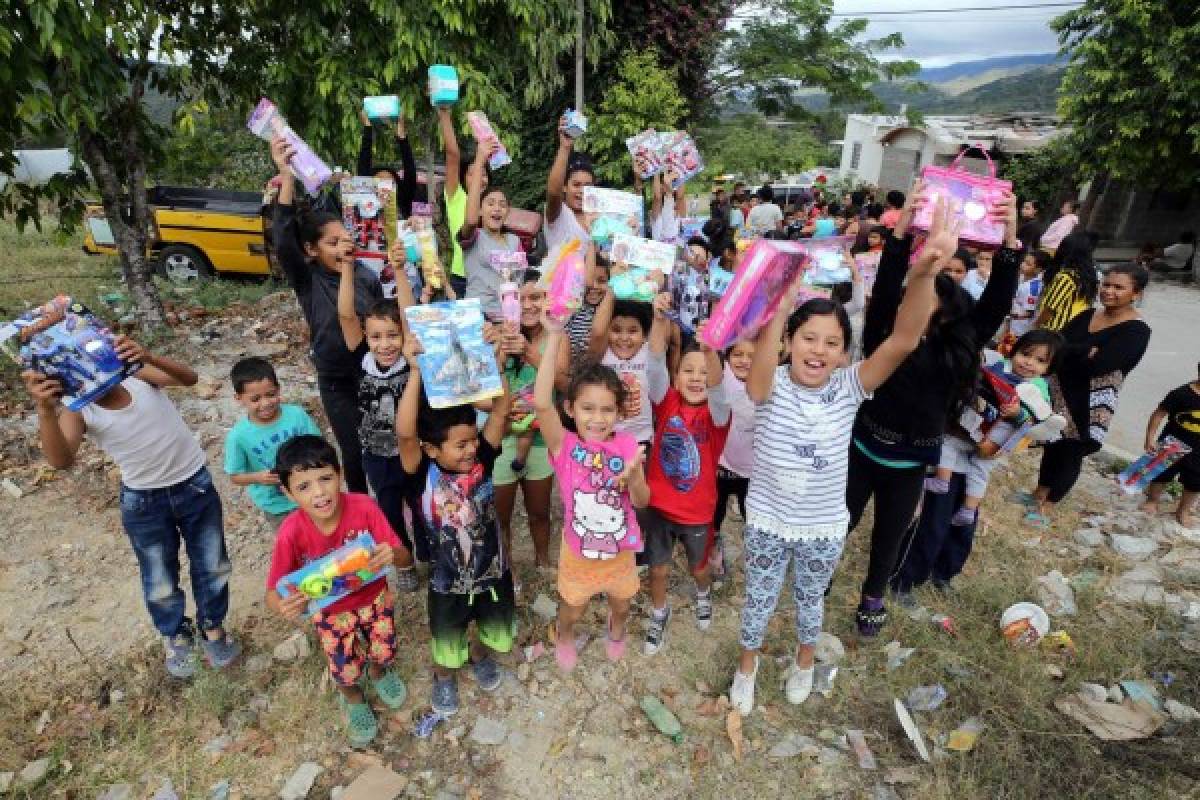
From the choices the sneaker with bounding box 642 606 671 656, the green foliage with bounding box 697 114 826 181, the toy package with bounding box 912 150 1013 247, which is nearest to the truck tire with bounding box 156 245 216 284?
the sneaker with bounding box 642 606 671 656

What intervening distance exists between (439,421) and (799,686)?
1.89m

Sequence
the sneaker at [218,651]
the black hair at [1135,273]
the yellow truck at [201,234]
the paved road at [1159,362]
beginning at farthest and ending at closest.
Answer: the yellow truck at [201,234], the paved road at [1159,362], the black hair at [1135,273], the sneaker at [218,651]

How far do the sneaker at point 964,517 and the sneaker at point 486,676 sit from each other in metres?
2.36

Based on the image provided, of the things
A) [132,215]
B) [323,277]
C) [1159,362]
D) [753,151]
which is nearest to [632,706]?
[323,277]

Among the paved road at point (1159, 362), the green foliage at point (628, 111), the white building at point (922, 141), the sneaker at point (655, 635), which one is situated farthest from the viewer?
the white building at point (922, 141)

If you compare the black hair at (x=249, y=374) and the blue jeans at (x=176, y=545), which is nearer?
the blue jeans at (x=176, y=545)

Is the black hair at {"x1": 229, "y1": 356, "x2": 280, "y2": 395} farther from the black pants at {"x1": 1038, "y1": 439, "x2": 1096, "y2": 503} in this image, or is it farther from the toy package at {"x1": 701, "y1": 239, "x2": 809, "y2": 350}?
the black pants at {"x1": 1038, "y1": 439, "x2": 1096, "y2": 503}

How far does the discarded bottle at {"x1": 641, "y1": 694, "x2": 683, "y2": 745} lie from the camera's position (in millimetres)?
2627

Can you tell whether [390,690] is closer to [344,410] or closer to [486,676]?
[486,676]

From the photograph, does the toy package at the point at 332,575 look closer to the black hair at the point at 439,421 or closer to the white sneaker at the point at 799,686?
the black hair at the point at 439,421

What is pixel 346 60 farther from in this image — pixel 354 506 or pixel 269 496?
pixel 354 506

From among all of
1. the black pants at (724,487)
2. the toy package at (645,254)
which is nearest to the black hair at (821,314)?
the toy package at (645,254)

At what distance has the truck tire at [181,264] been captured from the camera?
27.9ft

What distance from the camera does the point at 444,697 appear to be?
2.66m
